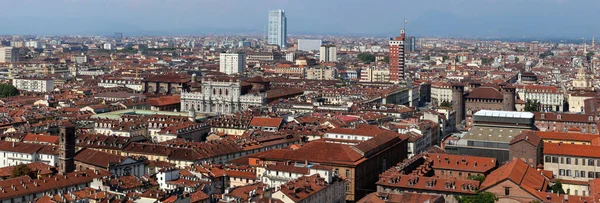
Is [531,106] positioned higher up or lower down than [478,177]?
higher up

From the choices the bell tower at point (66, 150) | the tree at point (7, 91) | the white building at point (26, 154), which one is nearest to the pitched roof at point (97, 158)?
the bell tower at point (66, 150)

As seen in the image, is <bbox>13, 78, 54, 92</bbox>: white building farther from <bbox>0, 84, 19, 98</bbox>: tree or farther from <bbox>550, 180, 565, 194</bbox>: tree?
<bbox>550, 180, 565, 194</bbox>: tree

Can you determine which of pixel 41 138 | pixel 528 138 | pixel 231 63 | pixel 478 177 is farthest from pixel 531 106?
pixel 231 63

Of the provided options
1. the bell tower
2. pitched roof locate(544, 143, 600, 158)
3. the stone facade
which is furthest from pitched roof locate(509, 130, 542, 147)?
the stone facade

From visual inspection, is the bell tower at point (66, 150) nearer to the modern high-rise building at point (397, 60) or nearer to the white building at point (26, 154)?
the white building at point (26, 154)

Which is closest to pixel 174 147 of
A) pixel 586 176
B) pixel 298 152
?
pixel 298 152

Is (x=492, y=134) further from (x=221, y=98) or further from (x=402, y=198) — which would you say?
(x=221, y=98)

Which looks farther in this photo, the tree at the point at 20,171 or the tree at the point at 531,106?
the tree at the point at 531,106
